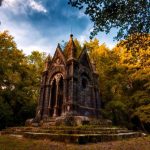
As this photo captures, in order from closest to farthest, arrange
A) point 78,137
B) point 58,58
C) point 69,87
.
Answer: point 78,137, point 69,87, point 58,58

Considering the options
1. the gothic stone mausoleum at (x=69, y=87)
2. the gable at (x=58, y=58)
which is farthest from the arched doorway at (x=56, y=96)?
the gable at (x=58, y=58)

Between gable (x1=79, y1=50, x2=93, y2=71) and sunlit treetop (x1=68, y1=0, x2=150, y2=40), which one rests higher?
gable (x1=79, y1=50, x2=93, y2=71)

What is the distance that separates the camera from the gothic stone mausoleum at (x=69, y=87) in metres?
17.5

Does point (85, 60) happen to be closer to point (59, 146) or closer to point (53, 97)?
point (53, 97)

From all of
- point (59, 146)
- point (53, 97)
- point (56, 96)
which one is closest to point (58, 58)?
point (56, 96)

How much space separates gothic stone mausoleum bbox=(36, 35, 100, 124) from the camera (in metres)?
17.5

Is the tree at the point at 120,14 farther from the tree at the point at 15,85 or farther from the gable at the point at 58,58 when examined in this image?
the tree at the point at 15,85

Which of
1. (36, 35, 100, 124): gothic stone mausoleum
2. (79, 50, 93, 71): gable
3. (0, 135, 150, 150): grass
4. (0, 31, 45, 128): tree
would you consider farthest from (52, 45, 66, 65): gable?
(0, 135, 150, 150): grass

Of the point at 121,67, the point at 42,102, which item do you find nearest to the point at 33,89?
the point at 42,102

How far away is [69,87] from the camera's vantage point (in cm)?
1767

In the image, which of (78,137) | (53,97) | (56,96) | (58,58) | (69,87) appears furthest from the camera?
(58,58)

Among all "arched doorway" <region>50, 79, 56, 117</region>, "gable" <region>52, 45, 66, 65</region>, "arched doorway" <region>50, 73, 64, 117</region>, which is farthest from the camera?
"gable" <region>52, 45, 66, 65</region>

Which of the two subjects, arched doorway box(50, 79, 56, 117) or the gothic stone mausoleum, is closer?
the gothic stone mausoleum

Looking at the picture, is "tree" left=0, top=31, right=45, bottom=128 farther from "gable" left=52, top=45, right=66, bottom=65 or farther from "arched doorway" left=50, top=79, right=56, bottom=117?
"gable" left=52, top=45, right=66, bottom=65
